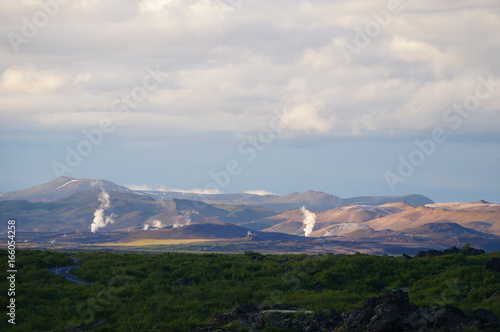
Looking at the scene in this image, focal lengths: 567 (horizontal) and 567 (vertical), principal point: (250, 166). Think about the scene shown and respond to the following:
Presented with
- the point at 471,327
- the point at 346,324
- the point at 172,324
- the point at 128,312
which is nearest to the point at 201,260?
the point at 128,312

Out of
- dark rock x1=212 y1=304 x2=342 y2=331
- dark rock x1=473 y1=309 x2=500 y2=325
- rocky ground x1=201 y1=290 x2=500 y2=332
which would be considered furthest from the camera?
dark rock x1=212 y1=304 x2=342 y2=331

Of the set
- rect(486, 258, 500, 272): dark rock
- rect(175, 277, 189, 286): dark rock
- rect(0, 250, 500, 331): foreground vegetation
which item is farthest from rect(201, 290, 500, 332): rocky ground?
rect(486, 258, 500, 272): dark rock

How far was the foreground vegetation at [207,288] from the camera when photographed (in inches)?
1380

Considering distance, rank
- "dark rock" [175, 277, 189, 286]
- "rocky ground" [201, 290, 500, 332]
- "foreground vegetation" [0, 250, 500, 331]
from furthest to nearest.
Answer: "dark rock" [175, 277, 189, 286] < "foreground vegetation" [0, 250, 500, 331] < "rocky ground" [201, 290, 500, 332]

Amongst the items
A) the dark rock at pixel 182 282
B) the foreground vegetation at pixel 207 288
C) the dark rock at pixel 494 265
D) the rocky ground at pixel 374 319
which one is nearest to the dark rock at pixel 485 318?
the rocky ground at pixel 374 319

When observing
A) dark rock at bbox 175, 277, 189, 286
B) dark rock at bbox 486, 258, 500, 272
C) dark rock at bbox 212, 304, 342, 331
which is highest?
dark rock at bbox 486, 258, 500, 272

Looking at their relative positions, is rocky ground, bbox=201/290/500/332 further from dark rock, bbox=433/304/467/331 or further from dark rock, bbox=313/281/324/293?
dark rock, bbox=313/281/324/293

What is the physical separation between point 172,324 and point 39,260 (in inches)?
1170

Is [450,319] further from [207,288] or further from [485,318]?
[207,288]

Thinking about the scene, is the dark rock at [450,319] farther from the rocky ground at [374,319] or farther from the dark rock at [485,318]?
the dark rock at [485,318]

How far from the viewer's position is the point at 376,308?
29.3 metres

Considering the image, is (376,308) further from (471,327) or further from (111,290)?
(111,290)

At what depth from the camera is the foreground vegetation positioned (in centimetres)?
3506

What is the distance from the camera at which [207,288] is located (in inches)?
1786
